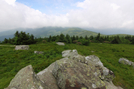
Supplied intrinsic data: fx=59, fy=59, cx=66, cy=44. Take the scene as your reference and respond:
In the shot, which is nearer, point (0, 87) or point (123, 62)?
point (0, 87)

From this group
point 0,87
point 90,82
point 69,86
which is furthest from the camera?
point 0,87

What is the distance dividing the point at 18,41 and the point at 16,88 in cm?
3500

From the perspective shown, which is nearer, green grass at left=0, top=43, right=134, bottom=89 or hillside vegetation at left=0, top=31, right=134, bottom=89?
green grass at left=0, top=43, right=134, bottom=89

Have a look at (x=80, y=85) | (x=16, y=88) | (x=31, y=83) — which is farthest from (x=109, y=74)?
(x=16, y=88)

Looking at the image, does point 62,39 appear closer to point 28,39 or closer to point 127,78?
point 28,39

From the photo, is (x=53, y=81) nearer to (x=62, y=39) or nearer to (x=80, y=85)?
(x=80, y=85)

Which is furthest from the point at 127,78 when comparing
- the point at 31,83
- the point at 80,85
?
the point at 31,83

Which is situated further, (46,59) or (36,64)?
(46,59)

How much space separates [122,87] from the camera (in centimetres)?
829

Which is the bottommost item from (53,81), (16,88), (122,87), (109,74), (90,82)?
(122,87)

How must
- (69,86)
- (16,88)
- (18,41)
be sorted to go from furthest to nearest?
(18,41)
(69,86)
(16,88)

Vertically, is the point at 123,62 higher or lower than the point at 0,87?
lower

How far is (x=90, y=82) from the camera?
16.8 ft

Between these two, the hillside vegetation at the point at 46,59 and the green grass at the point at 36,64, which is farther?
the hillside vegetation at the point at 46,59
